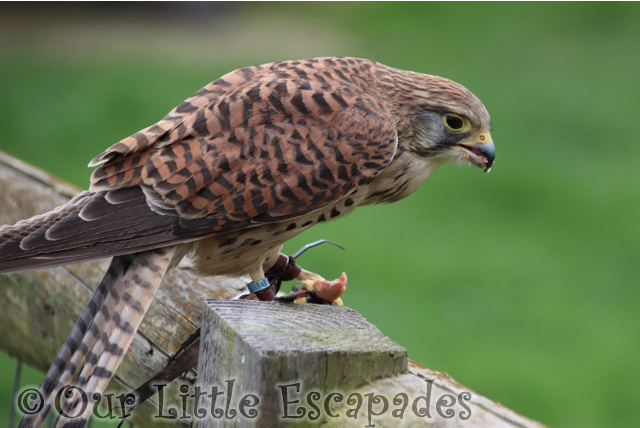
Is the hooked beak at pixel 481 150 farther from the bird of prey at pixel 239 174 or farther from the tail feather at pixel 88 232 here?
the tail feather at pixel 88 232

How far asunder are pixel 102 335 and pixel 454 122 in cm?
140

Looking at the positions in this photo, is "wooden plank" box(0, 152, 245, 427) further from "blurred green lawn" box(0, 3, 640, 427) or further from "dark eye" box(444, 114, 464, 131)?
"blurred green lawn" box(0, 3, 640, 427)

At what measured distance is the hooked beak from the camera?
339 centimetres

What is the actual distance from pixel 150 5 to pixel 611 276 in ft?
25.6

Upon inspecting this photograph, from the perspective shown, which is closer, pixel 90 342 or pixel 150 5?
pixel 90 342

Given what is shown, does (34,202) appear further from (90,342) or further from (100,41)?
(100,41)

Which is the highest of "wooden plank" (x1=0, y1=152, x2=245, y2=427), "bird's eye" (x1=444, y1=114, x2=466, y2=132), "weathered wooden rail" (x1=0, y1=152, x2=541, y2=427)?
"bird's eye" (x1=444, y1=114, x2=466, y2=132)

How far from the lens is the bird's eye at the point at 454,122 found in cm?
335

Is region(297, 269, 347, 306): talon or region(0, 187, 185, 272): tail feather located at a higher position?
region(0, 187, 185, 272): tail feather

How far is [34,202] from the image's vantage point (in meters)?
3.39

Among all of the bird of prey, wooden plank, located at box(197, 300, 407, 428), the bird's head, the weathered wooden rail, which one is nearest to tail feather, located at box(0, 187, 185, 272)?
the bird of prey

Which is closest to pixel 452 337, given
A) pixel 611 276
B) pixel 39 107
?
pixel 611 276

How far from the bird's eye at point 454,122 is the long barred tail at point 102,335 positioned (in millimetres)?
1080

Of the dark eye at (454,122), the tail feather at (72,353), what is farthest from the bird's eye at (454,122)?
the tail feather at (72,353)
